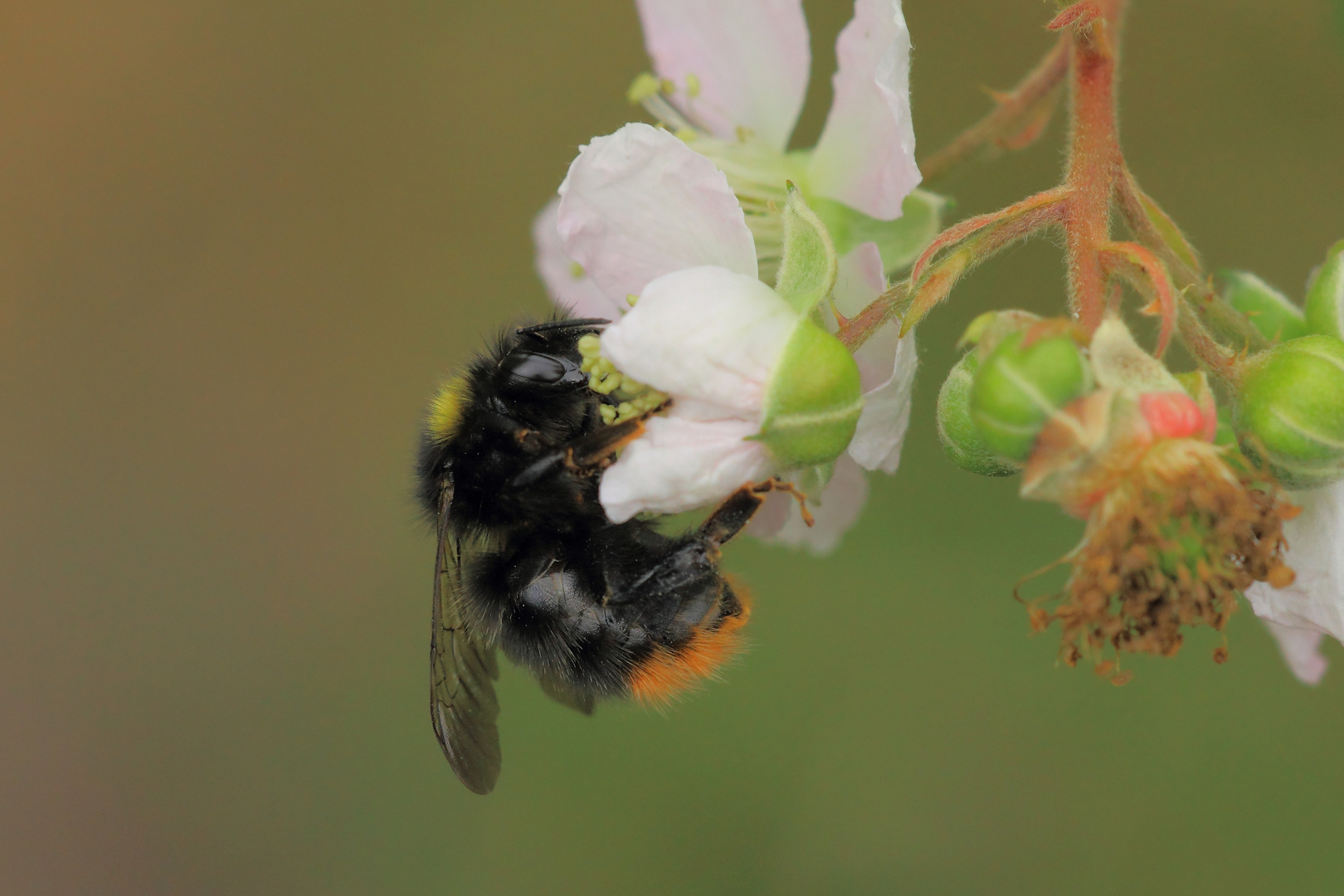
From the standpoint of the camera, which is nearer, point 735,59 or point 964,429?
point 964,429

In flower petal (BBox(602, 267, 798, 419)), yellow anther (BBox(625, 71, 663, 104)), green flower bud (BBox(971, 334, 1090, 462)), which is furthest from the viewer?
yellow anther (BBox(625, 71, 663, 104))

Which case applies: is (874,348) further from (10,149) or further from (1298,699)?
(10,149)

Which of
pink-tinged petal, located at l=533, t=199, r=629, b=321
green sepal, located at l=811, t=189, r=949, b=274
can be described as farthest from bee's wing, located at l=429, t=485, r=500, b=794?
green sepal, located at l=811, t=189, r=949, b=274

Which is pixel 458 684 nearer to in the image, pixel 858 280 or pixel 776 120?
pixel 858 280

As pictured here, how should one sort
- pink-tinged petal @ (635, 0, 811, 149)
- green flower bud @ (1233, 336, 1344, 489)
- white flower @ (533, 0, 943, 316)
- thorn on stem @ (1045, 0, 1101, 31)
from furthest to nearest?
pink-tinged petal @ (635, 0, 811, 149)
white flower @ (533, 0, 943, 316)
thorn on stem @ (1045, 0, 1101, 31)
green flower bud @ (1233, 336, 1344, 489)

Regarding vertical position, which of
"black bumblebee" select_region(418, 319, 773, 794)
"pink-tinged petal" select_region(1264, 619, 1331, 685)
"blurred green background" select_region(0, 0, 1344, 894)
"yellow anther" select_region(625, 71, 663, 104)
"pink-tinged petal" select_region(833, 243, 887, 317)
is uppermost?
"yellow anther" select_region(625, 71, 663, 104)

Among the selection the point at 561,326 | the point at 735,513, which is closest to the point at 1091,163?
the point at 735,513

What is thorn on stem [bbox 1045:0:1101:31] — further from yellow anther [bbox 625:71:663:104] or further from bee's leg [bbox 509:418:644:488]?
yellow anther [bbox 625:71:663:104]
